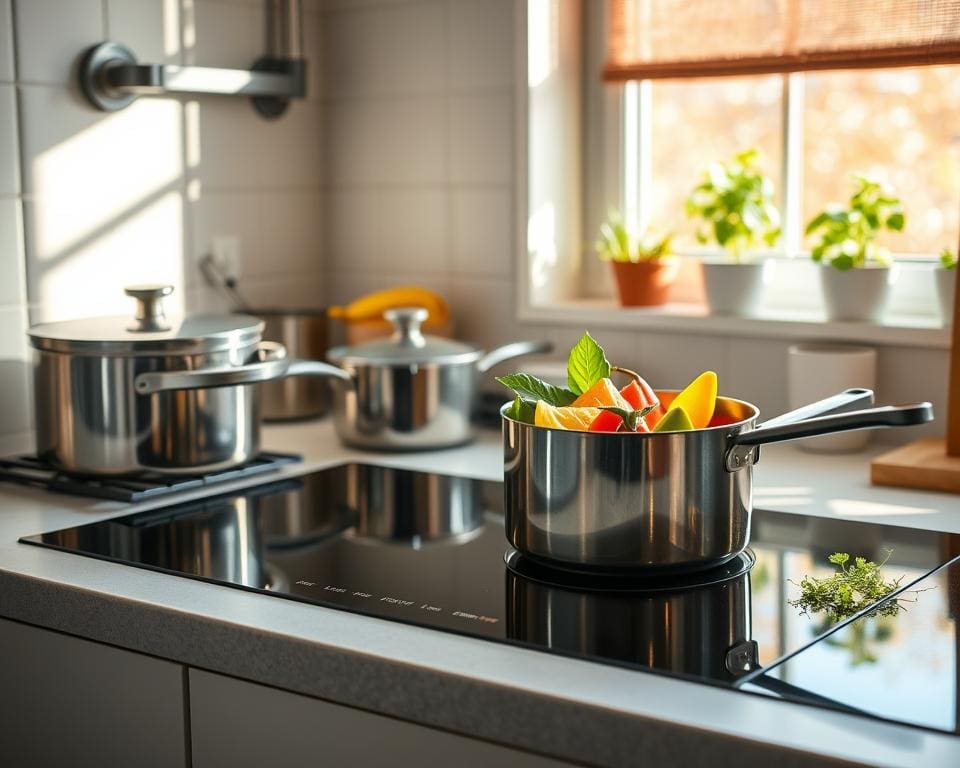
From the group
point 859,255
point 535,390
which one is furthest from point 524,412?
point 859,255

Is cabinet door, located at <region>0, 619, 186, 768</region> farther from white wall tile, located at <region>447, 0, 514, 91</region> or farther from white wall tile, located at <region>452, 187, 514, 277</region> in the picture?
white wall tile, located at <region>447, 0, 514, 91</region>

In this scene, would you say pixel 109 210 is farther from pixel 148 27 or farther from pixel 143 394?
pixel 143 394

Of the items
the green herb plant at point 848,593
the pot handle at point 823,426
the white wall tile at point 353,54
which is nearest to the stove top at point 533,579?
the green herb plant at point 848,593

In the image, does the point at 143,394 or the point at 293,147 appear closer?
the point at 143,394

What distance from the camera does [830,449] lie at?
1645mm

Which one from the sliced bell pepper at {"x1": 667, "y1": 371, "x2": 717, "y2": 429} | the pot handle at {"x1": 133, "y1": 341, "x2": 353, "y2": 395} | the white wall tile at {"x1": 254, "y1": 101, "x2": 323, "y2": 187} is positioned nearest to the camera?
the sliced bell pepper at {"x1": 667, "y1": 371, "x2": 717, "y2": 429}

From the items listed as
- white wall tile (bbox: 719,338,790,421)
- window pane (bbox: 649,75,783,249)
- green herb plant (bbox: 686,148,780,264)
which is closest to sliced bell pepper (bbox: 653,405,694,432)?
white wall tile (bbox: 719,338,790,421)

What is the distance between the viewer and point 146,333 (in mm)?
1433

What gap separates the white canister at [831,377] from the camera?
5.36ft

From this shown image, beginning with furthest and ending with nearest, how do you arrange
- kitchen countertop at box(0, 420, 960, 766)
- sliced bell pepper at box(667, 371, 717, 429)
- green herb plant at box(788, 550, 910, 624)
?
sliced bell pepper at box(667, 371, 717, 429)
green herb plant at box(788, 550, 910, 624)
kitchen countertop at box(0, 420, 960, 766)

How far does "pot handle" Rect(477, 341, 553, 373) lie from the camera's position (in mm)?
1733

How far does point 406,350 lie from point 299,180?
55 centimetres

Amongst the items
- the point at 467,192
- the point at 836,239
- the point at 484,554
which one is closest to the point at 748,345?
the point at 836,239

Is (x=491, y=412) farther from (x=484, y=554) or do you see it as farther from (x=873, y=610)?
(x=873, y=610)
